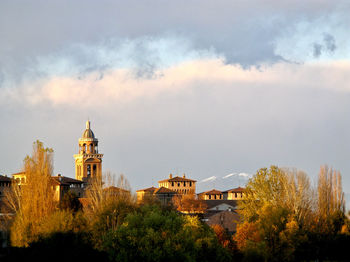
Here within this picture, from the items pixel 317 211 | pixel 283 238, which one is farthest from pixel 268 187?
pixel 283 238

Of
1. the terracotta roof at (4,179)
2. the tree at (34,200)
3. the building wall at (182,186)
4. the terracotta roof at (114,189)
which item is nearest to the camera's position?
the tree at (34,200)

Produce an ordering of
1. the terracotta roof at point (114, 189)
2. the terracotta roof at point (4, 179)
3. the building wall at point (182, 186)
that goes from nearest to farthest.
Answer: the terracotta roof at point (114, 189)
the terracotta roof at point (4, 179)
the building wall at point (182, 186)

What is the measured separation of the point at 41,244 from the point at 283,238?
67.1 feet

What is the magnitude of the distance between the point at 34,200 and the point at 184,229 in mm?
13486

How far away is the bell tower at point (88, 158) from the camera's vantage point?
15500 centimetres

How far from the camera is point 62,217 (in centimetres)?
6009

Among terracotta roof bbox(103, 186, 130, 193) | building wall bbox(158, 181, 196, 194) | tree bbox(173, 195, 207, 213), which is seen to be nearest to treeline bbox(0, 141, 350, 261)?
terracotta roof bbox(103, 186, 130, 193)

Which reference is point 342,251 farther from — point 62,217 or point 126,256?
point 62,217

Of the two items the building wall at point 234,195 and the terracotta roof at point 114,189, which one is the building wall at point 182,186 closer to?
the building wall at point 234,195

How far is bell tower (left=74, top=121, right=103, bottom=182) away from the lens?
509ft

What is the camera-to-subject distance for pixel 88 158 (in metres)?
156

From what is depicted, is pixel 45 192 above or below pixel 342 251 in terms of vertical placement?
above

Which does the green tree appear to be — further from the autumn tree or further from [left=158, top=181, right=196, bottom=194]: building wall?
[left=158, top=181, right=196, bottom=194]: building wall

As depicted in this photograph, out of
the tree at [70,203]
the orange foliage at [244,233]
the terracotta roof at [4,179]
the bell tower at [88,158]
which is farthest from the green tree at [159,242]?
the bell tower at [88,158]
